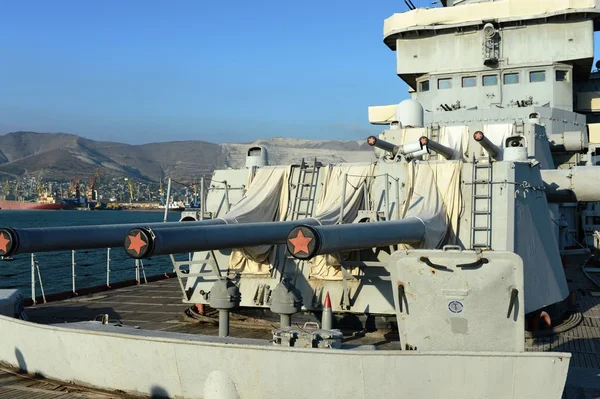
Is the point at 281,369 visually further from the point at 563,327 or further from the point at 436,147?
the point at 563,327

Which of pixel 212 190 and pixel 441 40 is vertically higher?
pixel 441 40

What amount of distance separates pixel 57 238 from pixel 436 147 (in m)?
6.55

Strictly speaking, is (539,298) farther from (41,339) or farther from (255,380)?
(41,339)

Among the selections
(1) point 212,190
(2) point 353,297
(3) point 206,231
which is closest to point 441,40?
(1) point 212,190

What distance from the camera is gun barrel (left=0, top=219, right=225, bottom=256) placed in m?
7.05

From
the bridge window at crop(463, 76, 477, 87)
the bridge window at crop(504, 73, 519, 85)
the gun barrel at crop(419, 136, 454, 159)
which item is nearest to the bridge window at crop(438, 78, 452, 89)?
the bridge window at crop(463, 76, 477, 87)

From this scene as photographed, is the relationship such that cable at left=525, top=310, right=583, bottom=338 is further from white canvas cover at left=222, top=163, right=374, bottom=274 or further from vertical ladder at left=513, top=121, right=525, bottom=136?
vertical ladder at left=513, top=121, right=525, bottom=136

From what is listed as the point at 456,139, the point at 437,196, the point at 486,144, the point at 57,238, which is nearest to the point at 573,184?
the point at 456,139

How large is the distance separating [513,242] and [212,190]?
5.48 metres

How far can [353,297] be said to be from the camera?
11047mm

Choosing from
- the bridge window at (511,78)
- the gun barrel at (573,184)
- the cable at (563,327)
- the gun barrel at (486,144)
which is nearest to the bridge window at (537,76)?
Answer: the bridge window at (511,78)

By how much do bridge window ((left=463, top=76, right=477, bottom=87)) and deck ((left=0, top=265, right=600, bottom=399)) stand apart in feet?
24.7

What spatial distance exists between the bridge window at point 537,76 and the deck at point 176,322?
714 cm

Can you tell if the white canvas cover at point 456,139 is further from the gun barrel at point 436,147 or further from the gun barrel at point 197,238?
the gun barrel at point 197,238
